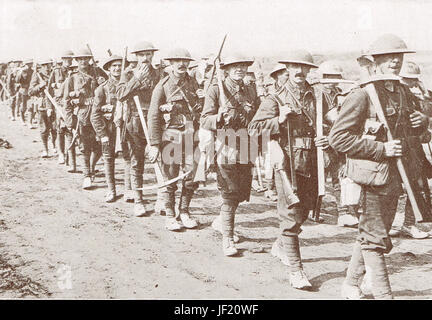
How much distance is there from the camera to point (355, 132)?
14.9ft

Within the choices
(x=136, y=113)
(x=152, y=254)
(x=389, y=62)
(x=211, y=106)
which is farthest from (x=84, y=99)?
(x=389, y=62)

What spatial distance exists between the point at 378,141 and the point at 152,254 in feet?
10.4

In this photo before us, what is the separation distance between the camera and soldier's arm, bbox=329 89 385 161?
14.5ft

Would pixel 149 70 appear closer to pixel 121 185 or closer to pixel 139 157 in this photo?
pixel 139 157

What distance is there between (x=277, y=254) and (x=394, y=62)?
2843 millimetres

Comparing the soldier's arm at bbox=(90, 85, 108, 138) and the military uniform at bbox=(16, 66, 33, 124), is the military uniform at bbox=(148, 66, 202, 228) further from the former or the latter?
the military uniform at bbox=(16, 66, 33, 124)

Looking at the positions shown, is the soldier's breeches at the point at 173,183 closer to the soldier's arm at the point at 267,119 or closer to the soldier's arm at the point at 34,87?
the soldier's arm at the point at 267,119

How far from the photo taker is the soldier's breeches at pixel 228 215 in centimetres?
621

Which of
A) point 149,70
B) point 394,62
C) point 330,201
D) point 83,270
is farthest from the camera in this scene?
point 330,201

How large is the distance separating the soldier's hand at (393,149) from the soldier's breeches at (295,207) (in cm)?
Answer: 111

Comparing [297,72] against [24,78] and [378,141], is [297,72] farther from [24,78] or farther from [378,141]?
[24,78]

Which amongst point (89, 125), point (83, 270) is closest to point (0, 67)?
point (89, 125)

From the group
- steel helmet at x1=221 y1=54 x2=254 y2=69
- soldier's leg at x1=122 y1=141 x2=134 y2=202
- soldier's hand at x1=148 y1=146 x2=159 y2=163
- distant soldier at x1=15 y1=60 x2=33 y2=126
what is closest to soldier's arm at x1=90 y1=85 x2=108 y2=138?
soldier's leg at x1=122 y1=141 x2=134 y2=202

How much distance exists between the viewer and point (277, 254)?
248 inches
